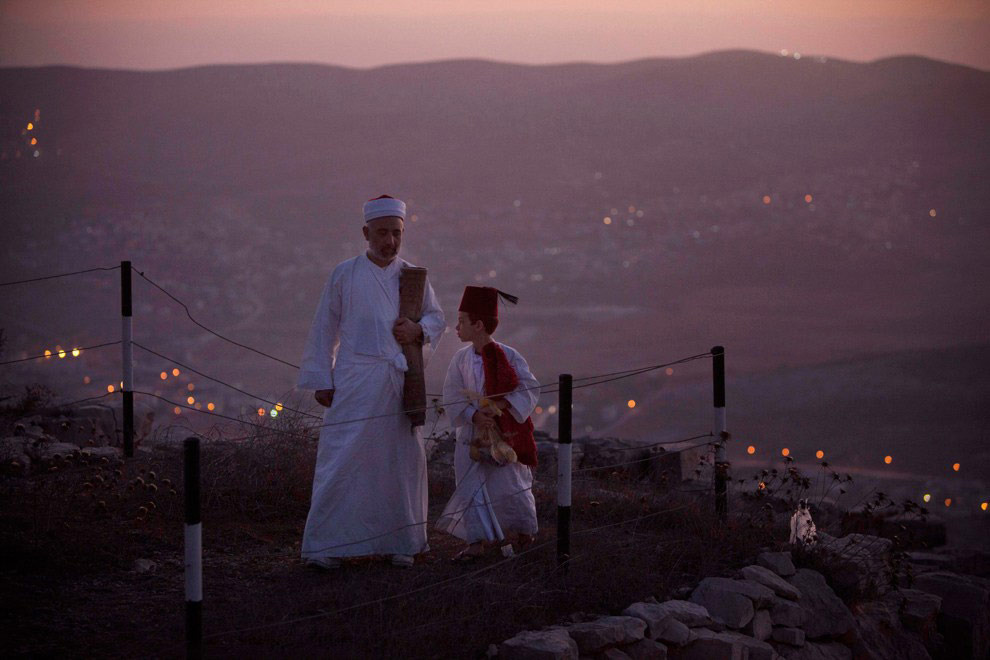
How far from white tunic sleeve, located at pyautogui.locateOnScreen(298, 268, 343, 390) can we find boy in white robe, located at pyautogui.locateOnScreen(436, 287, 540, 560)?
2.50ft

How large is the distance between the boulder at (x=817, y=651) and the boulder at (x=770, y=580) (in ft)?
1.03

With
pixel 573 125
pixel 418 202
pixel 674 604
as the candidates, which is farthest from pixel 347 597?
pixel 573 125

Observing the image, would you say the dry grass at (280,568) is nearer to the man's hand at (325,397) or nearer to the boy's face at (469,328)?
the man's hand at (325,397)

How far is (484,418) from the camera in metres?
6.23

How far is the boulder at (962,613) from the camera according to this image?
782 cm

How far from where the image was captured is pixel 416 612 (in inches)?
203

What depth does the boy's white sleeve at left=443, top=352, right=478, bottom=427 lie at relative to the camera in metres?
6.35

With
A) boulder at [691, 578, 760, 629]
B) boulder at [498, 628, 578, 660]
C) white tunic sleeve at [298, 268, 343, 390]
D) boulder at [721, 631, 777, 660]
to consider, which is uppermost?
white tunic sleeve at [298, 268, 343, 390]

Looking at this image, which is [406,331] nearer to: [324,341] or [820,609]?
[324,341]

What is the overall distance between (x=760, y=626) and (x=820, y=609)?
691 mm

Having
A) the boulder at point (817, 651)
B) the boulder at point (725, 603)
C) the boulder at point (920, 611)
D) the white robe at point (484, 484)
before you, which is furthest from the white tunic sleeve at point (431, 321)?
the boulder at point (920, 611)

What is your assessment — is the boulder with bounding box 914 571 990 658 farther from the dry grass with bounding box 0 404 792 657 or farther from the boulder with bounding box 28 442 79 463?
the boulder with bounding box 28 442 79 463

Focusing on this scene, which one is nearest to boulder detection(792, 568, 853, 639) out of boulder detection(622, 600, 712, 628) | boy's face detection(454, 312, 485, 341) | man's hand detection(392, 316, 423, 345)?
boulder detection(622, 600, 712, 628)

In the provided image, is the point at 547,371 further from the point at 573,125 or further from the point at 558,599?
the point at 558,599
